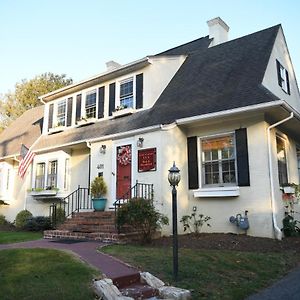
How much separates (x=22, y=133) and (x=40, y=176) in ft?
14.5

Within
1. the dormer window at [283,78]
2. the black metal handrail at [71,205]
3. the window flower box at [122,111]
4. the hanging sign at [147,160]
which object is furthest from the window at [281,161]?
the black metal handrail at [71,205]

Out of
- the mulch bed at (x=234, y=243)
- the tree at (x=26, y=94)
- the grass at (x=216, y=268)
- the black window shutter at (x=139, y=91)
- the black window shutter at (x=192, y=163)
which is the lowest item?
the grass at (x=216, y=268)

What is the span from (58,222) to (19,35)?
6621mm

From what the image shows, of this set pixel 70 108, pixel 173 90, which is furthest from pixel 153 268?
pixel 70 108

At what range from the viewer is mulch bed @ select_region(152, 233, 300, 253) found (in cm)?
814

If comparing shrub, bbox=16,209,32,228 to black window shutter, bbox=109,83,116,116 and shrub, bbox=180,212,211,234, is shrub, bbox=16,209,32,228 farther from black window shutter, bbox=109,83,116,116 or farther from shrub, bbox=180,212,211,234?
shrub, bbox=180,212,211,234

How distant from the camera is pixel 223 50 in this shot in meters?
13.6

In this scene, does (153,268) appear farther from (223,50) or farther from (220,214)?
(223,50)

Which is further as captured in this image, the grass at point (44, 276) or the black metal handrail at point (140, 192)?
the black metal handrail at point (140, 192)

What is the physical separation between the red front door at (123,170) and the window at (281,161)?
4974mm

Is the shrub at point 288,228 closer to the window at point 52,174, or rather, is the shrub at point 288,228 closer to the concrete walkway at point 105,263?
the concrete walkway at point 105,263

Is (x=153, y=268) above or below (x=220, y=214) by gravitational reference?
below

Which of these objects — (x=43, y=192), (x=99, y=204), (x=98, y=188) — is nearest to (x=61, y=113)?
(x=43, y=192)

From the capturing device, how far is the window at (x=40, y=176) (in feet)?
50.4
